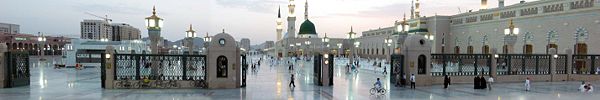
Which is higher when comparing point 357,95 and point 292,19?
point 292,19

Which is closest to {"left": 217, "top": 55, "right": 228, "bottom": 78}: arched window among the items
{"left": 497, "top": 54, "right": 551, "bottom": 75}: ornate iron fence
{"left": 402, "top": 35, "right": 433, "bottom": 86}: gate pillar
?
{"left": 402, "top": 35, "right": 433, "bottom": 86}: gate pillar

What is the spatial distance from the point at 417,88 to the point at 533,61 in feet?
32.9

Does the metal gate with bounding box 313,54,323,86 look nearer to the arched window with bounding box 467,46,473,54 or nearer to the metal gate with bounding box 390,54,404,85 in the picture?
the metal gate with bounding box 390,54,404,85

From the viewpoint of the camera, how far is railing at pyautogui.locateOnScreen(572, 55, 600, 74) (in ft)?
94.3

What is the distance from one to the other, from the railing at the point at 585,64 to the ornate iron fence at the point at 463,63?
22.6 feet

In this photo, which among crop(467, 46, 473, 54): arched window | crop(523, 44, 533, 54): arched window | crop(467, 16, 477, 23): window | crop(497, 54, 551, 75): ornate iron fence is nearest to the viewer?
crop(497, 54, 551, 75): ornate iron fence

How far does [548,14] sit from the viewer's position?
4484 cm

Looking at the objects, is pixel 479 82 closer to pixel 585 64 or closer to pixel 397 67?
pixel 397 67

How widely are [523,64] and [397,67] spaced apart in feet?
26.7

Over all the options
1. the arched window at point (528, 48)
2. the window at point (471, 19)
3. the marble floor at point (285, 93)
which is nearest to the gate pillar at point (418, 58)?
the marble floor at point (285, 93)

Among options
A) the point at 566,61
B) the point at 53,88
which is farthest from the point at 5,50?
the point at 566,61

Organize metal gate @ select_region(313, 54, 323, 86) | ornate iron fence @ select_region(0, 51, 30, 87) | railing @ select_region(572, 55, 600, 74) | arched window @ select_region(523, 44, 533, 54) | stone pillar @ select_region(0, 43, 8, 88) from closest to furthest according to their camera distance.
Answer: stone pillar @ select_region(0, 43, 8, 88) < ornate iron fence @ select_region(0, 51, 30, 87) < metal gate @ select_region(313, 54, 323, 86) < railing @ select_region(572, 55, 600, 74) < arched window @ select_region(523, 44, 533, 54)

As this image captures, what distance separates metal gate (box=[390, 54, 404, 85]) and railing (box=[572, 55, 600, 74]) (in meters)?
12.8

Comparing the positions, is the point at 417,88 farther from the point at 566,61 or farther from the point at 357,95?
the point at 566,61
